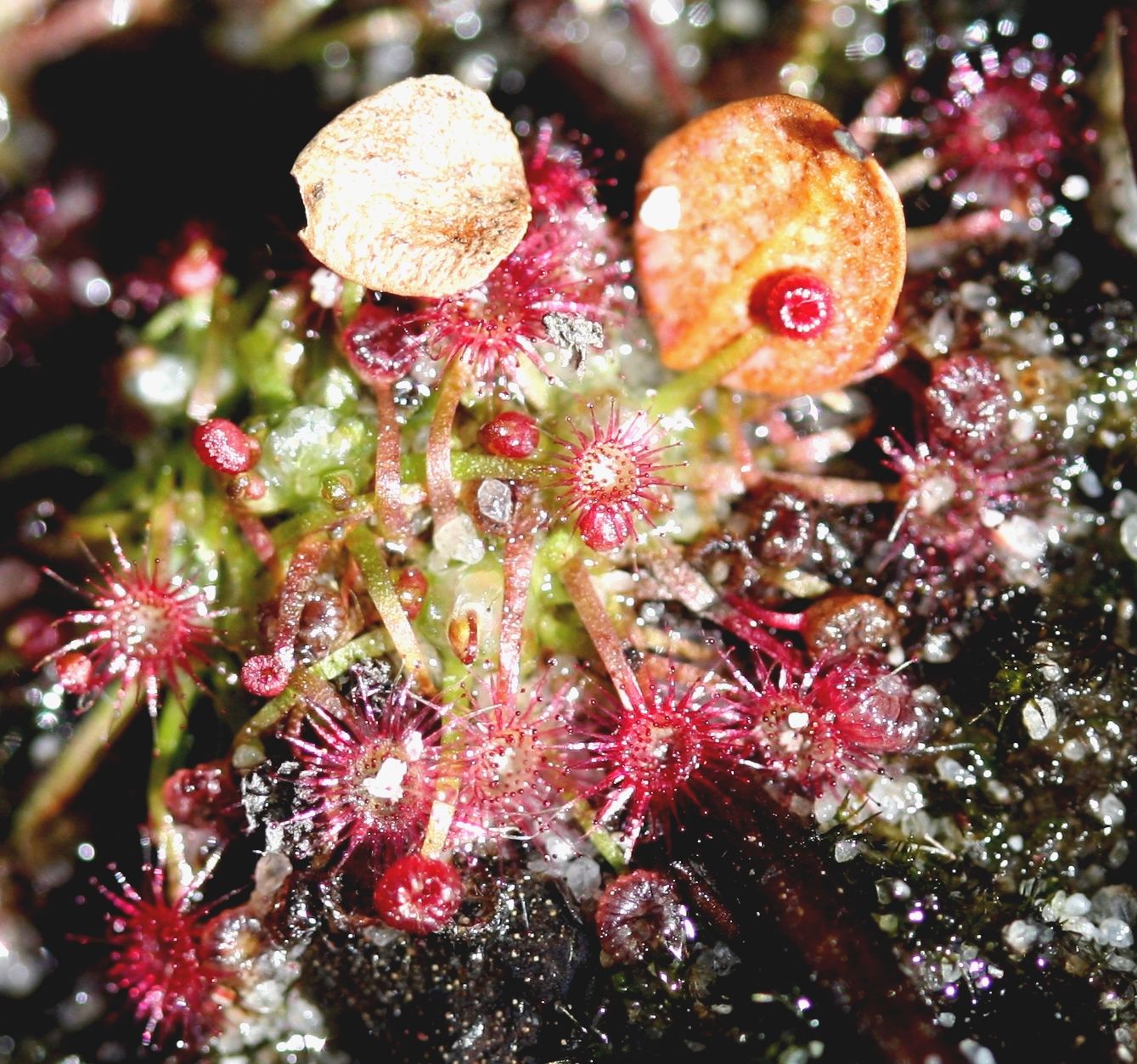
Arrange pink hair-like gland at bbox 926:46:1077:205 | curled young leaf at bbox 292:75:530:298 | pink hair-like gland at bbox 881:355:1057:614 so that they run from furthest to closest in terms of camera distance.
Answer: pink hair-like gland at bbox 926:46:1077:205 < pink hair-like gland at bbox 881:355:1057:614 < curled young leaf at bbox 292:75:530:298

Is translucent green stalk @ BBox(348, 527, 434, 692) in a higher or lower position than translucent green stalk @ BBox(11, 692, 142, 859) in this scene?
higher

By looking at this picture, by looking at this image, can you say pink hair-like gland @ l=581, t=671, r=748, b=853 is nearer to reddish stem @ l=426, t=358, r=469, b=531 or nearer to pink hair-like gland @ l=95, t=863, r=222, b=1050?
reddish stem @ l=426, t=358, r=469, b=531

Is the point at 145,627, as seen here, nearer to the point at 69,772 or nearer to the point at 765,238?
the point at 69,772

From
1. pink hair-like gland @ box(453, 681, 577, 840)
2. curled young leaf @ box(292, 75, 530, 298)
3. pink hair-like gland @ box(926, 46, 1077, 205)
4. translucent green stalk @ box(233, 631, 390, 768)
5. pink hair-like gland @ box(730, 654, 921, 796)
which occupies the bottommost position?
pink hair-like gland @ box(730, 654, 921, 796)

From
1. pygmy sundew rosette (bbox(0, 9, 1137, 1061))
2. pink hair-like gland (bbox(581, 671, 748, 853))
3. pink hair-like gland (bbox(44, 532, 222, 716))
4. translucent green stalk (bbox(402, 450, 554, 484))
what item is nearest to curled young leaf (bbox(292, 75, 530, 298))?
pygmy sundew rosette (bbox(0, 9, 1137, 1061))

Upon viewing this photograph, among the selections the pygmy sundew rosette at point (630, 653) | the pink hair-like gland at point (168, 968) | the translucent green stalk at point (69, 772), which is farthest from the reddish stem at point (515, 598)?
the translucent green stalk at point (69, 772)

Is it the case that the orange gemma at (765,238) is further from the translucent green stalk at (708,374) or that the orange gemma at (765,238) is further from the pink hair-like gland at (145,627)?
the pink hair-like gland at (145,627)
